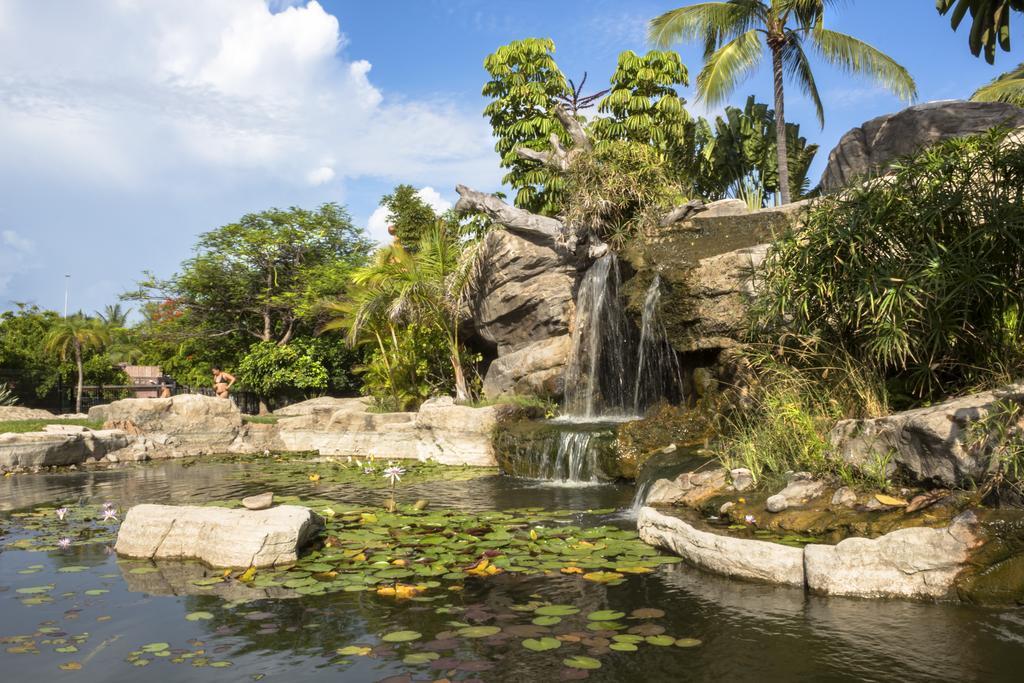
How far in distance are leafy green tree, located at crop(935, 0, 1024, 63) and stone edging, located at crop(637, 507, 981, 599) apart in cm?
1542

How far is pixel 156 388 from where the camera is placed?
3750 centimetres

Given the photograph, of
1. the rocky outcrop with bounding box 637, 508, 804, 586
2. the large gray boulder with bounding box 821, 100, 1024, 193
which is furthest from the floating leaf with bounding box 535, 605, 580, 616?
the large gray boulder with bounding box 821, 100, 1024, 193

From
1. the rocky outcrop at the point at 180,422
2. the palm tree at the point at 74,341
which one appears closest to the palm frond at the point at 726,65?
the rocky outcrop at the point at 180,422

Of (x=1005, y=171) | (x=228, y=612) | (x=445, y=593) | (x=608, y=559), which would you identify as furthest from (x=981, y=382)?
(x=228, y=612)

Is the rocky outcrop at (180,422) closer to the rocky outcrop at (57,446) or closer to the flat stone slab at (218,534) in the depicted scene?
the rocky outcrop at (57,446)

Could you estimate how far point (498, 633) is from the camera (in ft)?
14.5

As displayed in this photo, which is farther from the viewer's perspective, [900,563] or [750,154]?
[750,154]

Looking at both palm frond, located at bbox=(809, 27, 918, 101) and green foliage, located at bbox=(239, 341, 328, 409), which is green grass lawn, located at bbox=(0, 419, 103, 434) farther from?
palm frond, located at bbox=(809, 27, 918, 101)

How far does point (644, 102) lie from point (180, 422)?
16939 millimetres

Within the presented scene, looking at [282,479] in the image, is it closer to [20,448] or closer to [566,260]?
[20,448]

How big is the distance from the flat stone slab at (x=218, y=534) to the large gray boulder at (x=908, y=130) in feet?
36.1

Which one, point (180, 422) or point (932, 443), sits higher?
point (180, 422)

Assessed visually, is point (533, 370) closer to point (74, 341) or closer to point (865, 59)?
point (865, 59)

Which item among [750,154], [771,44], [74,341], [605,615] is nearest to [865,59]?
[771,44]
